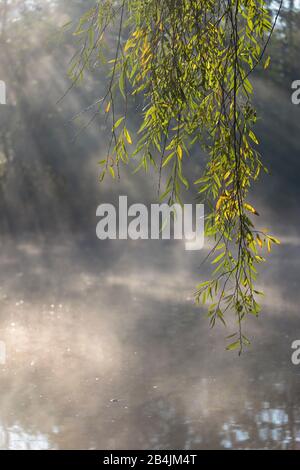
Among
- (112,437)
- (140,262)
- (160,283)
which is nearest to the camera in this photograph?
(112,437)

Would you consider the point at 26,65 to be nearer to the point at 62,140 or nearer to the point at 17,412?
the point at 62,140

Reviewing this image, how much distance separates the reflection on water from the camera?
5227 mm

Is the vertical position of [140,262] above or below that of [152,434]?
above

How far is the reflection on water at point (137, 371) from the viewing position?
17.1 feet

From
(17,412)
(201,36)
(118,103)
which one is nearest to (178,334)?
(17,412)

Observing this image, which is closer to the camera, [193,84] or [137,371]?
[193,84]

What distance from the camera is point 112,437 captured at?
512cm

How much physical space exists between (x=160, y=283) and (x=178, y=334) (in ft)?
12.2

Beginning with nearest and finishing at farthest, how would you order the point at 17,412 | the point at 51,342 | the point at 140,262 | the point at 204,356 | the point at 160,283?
the point at 17,412 → the point at 204,356 → the point at 51,342 → the point at 160,283 → the point at 140,262

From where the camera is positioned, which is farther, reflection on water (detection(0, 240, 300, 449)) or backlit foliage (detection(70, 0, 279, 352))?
reflection on water (detection(0, 240, 300, 449))

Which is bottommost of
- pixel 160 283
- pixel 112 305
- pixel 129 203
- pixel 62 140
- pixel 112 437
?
pixel 112 437

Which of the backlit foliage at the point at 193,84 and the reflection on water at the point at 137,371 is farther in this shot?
the reflection on water at the point at 137,371

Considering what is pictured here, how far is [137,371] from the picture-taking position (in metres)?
6.95

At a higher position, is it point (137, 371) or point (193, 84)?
point (193, 84)
